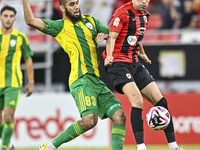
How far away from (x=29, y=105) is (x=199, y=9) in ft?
19.9

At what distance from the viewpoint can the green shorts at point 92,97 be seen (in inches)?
213

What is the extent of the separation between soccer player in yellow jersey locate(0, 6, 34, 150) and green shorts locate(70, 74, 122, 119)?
7.30ft

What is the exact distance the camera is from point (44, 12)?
1159cm

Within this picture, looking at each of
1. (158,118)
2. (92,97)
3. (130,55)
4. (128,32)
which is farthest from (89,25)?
(158,118)

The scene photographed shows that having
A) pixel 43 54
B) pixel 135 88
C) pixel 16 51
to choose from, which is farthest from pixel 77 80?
pixel 43 54

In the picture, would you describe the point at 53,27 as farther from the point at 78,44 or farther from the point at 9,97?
the point at 9,97

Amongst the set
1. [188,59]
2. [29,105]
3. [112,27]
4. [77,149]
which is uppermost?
[112,27]

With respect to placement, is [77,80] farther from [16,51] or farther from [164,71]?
[164,71]

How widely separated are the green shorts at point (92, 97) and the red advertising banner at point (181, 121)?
12.1ft

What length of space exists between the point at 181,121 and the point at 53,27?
16.0 feet

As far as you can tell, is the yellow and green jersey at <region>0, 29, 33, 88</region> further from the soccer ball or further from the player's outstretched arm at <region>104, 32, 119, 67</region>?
the soccer ball

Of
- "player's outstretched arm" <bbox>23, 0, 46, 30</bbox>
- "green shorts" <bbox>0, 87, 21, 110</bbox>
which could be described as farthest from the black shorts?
"green shorts" <bbox>0, 87, 21, 110</bbox>

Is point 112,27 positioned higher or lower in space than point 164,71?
higher

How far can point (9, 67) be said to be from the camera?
25.1ft
